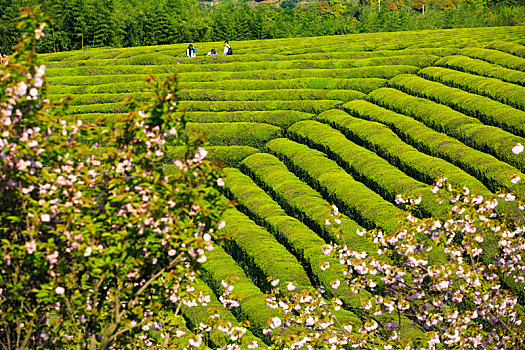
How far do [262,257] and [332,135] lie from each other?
31.3ft

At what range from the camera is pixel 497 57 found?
30.5 m

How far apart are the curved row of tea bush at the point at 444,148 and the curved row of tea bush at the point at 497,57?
765 cm

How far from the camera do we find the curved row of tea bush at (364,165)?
18.5 m

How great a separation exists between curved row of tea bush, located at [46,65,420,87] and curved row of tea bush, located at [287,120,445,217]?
8670mm

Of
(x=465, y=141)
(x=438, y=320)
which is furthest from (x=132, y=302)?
(x=465, y=141)

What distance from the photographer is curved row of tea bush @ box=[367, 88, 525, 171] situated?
20.3 meters

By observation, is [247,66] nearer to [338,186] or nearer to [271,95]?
[271,95]

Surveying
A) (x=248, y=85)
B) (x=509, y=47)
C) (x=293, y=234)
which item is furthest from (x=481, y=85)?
(x=248, y=85)

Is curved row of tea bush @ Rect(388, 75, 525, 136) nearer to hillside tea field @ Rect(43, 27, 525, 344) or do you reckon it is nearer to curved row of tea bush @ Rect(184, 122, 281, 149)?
hillside tea field @ Rect(43, 27, 525, 344)

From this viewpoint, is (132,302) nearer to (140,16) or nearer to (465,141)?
(465,141)

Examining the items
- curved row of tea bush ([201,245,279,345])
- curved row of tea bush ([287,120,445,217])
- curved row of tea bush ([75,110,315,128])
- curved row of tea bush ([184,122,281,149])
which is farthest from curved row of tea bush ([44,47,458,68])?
curved row of tea bush ([201,245,279,345])

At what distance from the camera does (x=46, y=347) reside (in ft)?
27.1

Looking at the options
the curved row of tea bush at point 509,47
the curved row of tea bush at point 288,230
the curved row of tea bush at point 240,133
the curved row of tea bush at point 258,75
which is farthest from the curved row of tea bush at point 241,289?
the curved row of tea bush at point 509,47

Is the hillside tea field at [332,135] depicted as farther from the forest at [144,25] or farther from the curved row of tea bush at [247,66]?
the forest at [144,25]
